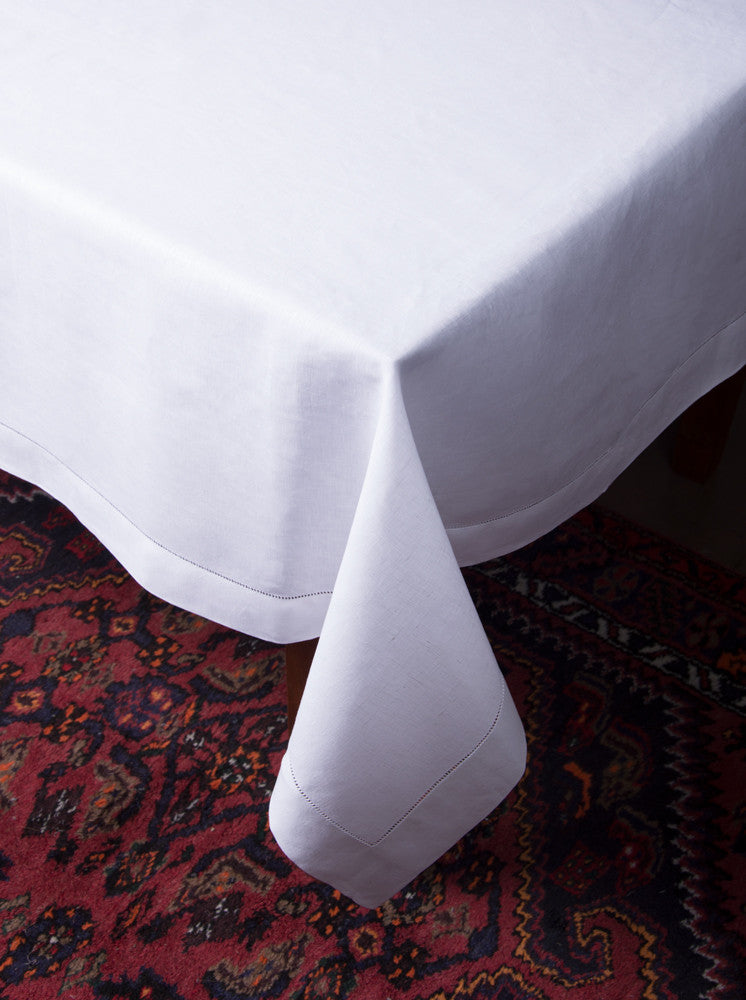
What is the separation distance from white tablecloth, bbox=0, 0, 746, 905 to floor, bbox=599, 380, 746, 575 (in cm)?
70

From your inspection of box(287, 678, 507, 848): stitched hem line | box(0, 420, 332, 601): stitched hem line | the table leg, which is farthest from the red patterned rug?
box(0, 420, 332, 601): stitched hem line

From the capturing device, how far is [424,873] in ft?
3.55

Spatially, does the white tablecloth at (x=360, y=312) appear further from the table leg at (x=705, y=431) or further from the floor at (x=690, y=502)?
the floor at (x=690, y=502)

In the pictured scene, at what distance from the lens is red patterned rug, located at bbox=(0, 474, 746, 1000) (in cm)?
100

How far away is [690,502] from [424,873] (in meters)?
0.81

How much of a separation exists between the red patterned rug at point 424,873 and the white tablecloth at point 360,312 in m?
0.27

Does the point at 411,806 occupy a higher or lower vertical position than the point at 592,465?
lower

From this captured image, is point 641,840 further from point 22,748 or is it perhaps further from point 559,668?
point 22,748

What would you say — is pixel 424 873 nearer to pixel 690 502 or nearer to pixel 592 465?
pixel 592 465

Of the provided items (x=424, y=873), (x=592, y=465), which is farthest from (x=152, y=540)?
(x=424, y=873)

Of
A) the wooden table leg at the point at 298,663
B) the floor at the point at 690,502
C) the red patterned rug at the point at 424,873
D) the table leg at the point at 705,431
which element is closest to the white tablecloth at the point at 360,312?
the wooden table leg at the point at 298,663

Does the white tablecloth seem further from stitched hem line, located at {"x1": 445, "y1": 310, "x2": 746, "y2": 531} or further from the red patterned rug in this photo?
the red patterned rug

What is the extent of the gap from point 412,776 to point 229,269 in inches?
15.5

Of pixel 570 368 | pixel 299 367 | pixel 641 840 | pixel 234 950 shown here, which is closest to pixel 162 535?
pixel 299 367
